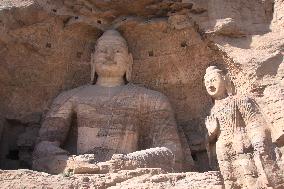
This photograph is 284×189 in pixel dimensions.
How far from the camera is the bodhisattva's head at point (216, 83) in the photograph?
21.5 ft

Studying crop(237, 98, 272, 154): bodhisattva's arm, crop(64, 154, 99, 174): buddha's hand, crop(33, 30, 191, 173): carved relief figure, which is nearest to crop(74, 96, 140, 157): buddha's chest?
crop(33, 30, 191, 173): carved relief figure

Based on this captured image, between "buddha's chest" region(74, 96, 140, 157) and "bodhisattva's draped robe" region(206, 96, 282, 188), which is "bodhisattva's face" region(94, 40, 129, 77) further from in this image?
"bodhisattva's draped robe" region(206, 96, 282, 188)

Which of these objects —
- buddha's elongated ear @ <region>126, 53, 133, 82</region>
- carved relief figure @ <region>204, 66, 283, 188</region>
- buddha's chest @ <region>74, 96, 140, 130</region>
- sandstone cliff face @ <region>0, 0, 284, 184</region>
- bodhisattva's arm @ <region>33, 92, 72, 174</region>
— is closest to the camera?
carved relief figure @ <region>204, 66, 283, 188</region>

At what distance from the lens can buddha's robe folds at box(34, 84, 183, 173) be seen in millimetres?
6633

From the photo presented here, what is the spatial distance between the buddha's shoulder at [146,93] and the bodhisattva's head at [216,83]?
31.1 inches

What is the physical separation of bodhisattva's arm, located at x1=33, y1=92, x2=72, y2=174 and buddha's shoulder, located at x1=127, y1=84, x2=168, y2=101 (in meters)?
0.92

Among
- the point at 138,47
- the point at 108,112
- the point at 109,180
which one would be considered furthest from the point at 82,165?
the point at 138,47

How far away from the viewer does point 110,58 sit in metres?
7.49

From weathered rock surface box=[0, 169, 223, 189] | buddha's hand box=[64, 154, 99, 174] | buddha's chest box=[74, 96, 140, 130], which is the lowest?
weathered rock surface box=[0, 169, 223, 189]

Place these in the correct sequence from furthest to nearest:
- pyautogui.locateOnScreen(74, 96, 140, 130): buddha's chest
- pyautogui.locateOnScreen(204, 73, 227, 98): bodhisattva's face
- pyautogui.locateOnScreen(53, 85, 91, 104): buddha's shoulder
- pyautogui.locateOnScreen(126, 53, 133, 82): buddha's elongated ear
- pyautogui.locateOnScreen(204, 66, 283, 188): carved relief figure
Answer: pyautogui.locateOnScreen(126, 53, 133, 82): buddha's elongated ear < pyautogui.locateOnScreen(53, 85, 91, 104): buddha's shoulder < pyautogui.locateOnScreen(74, 96, 140, 130): buddha's chest < pyautogui.locateOnScreen(204, 73, 227, 98): bodhisattva's face < pyautogui.locateOnScreen(204, 66, 283, 188): carved relief figure

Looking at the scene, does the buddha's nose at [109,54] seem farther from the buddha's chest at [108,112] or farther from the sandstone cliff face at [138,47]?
the buddha's chest at [108,112]

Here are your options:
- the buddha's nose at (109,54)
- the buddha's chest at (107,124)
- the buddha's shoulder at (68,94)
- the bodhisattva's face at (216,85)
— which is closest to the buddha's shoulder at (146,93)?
the buddha's chest at (107,124)

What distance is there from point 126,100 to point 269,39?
2.12 metres

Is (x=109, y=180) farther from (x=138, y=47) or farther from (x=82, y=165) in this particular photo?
(x=138, y=47)
